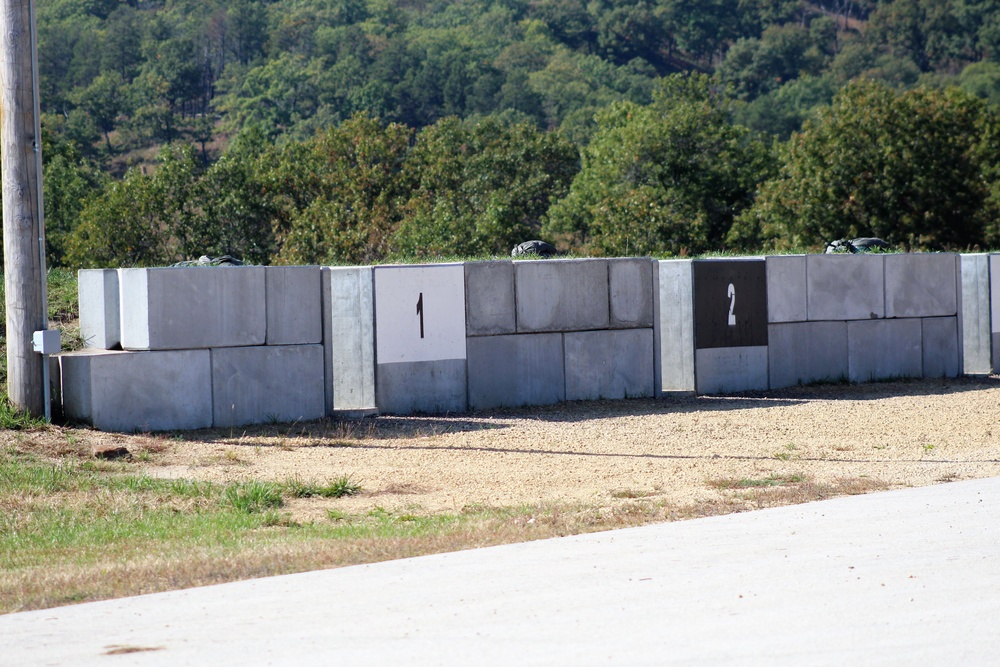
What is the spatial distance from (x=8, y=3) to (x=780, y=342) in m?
11.3

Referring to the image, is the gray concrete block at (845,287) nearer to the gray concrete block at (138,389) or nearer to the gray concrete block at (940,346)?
the gray concrete block at (940,346)

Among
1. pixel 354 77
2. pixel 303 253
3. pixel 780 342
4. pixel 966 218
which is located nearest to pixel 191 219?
pixel 303 253

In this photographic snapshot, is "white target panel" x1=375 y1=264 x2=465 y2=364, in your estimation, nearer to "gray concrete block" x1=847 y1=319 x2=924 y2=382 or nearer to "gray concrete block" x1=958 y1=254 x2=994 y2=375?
"gray concrete block" x1=847 y1=319 x2=924 y2=382

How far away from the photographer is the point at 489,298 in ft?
49.9

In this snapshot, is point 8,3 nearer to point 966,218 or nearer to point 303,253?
point 303,253

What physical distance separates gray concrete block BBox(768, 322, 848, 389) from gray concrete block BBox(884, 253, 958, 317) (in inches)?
43.3

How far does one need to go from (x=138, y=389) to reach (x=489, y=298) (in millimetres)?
4610

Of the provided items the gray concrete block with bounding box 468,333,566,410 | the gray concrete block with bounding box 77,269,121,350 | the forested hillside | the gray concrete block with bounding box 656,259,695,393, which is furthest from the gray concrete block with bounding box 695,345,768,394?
the forested hillside

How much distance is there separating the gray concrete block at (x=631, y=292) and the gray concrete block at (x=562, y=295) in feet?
0.39

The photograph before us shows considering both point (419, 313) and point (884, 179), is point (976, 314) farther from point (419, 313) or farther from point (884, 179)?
point (884, 179)

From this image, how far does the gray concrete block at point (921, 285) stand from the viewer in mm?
18469

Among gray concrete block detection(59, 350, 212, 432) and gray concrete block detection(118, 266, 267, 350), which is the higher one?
gray concrete block detection(118, 266, 267, 350)

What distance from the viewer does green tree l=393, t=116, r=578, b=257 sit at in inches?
1684

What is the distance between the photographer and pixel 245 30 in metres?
149
